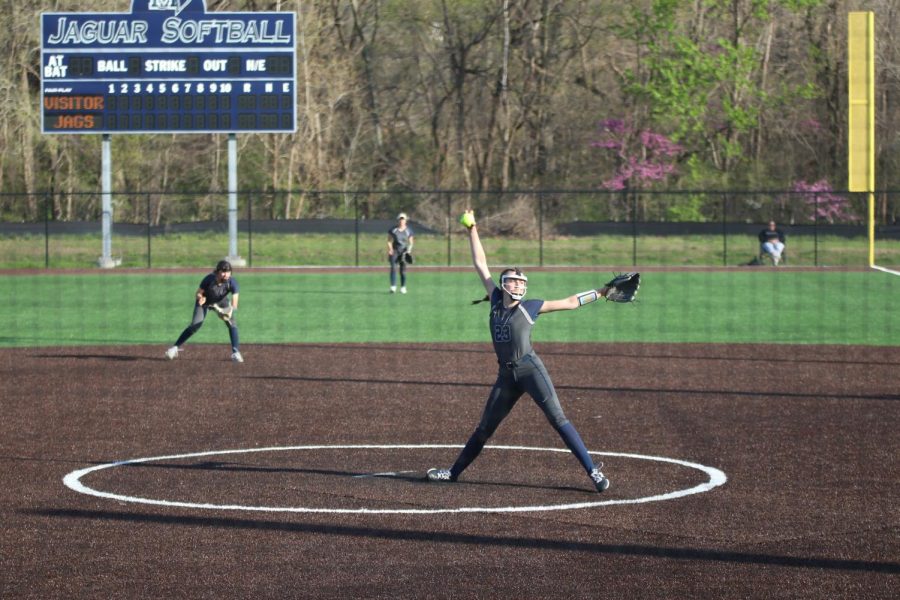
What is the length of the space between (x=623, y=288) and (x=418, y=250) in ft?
126

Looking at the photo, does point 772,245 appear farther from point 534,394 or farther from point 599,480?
point 534,394

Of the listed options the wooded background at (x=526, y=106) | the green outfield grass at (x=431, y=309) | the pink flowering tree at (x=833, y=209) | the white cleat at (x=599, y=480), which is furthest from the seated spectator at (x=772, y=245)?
the white cleat at (x=599, y=480)

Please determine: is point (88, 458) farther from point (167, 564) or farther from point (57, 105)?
point (57, 105)

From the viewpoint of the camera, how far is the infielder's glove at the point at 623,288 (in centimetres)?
1073

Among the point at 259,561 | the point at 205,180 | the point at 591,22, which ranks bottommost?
the point at 259,561

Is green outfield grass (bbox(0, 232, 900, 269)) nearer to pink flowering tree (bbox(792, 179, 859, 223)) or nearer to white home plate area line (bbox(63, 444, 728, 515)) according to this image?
pink flowering tree (bbox(792, 179, 859, 223))

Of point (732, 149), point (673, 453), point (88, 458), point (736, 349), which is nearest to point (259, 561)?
point (88, 458)

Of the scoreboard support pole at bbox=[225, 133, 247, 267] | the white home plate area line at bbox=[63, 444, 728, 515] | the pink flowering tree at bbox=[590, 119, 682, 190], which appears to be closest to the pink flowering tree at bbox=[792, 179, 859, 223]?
the pink flowering tree at bbox=[590, 119, 682, 190]

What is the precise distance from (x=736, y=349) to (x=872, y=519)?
507 inches

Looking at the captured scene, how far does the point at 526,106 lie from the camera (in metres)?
64.5

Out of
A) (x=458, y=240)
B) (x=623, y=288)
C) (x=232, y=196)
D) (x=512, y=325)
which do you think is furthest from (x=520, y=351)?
(x=458, y=240)

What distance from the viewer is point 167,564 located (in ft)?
29.5

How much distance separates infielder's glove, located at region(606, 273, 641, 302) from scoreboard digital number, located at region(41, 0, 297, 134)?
1203 inches

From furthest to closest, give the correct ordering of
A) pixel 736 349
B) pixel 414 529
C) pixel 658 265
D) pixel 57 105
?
pixel 658 265
pixel 57 105
pixel 736 349
pixel 414 529
